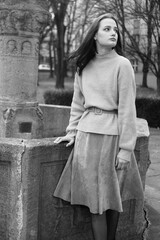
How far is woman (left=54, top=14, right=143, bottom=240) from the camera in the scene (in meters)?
3.25

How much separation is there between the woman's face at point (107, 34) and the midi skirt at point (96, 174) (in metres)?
0.74

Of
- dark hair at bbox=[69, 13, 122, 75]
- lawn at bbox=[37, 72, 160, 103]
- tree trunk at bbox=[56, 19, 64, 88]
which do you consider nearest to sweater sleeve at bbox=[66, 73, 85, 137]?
dark hair at bbox=[69, 13, 122, 75]

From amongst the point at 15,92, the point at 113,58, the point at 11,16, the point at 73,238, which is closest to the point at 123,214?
the point at 73,238

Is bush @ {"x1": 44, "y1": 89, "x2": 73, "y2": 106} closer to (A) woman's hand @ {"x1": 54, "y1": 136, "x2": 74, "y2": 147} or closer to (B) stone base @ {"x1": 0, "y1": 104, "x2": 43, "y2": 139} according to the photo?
(B) stone base @ {"x1": 0, "y1": 104, "x2": 43, "y2": 139}

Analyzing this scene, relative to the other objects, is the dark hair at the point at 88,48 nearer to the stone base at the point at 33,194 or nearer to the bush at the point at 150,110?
the stone base at the point at 33,194

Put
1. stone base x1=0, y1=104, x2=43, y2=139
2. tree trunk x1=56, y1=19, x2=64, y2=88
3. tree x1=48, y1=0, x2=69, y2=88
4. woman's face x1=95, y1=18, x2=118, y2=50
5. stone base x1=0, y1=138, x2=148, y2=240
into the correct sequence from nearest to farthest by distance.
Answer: woman's face x1=95, y1=18, x2=118, y2=50 < stone base x1=0, y1=138, x2=148, y2=240 < stone base x1=0, y1=104, x2=43, y2=139 < tree x1=48, y1=0, x2=69, y2=88 < tree trunk x1=56, y1=19, x2=64, y2=88

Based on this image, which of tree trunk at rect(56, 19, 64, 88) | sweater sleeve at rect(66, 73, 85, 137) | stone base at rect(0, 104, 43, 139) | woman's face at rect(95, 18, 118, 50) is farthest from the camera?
tree trunk at rect(56, 19, 64, 88)

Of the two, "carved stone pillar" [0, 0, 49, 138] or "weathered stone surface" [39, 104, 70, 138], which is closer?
"carved stone pillar" [0, 0, 49, 138]

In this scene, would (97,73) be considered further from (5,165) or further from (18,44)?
(18,44)

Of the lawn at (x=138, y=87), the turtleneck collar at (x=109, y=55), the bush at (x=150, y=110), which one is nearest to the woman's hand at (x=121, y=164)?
the turtleneck collar at (x=109, y=55)

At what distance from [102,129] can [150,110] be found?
10.1 meters

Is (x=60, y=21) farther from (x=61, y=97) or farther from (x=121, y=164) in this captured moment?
(x=121, y=164)

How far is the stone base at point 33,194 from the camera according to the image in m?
3.46

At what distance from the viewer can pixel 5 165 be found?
11.7 ft
